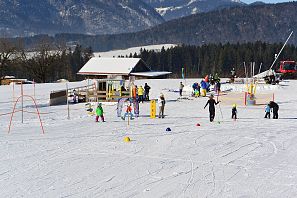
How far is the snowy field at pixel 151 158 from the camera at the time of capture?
9.93 metres

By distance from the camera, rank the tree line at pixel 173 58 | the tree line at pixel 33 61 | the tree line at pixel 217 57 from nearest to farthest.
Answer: the tree line at pixel 33 61 < the tree line at pixel 173 58 < the tree line at pixel 217 57

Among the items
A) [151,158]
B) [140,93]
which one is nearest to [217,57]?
[140,93]

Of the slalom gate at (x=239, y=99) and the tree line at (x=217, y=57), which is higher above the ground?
the tree line at (x=217, y=57)

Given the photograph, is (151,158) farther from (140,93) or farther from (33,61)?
(33,61)

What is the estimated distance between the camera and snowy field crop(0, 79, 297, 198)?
391 inches

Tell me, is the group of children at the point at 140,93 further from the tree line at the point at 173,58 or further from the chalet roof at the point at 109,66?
the tree line at the point at 173,58

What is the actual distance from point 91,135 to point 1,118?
8963 millimetres

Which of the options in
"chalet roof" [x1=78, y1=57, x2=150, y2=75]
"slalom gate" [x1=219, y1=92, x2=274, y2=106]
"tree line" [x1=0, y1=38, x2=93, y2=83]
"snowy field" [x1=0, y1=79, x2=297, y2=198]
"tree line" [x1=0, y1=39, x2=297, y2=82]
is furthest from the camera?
"tree line" [x1=0, y1=39, x2=297, y2=82]

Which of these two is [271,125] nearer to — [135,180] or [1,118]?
[135,180]

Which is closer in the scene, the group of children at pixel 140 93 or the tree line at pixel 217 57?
the group of children at pixel 140 93

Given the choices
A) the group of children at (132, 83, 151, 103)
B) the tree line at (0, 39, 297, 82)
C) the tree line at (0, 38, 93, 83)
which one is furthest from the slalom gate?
the tree line at (0, 39, 297, 82)

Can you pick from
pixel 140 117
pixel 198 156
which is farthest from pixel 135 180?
pixel 140 117

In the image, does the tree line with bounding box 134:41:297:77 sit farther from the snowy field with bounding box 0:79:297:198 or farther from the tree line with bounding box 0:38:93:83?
the snowy field with bounding box 0:79:297:198

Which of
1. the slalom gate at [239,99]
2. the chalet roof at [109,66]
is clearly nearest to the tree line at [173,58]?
the chalet roof at [109,66]
